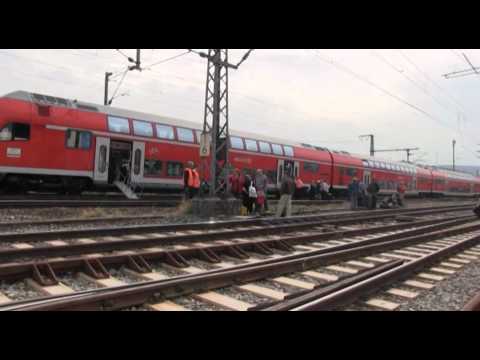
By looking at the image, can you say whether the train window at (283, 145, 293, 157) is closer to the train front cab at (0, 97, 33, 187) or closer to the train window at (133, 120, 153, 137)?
the train window at (133, 120, 153, 137)

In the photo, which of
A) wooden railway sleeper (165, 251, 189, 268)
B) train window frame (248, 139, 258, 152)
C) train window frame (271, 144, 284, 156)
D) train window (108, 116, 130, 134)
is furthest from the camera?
train window frame (271, 144, 284, 156)

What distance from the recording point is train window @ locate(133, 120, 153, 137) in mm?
16750

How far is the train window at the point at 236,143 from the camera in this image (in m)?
20.3

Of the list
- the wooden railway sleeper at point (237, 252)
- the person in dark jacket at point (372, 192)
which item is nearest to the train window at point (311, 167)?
the person in dark jacket at point (372, 192)

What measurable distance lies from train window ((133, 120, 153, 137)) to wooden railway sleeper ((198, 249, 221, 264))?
10.8 metres

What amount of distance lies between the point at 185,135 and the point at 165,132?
1177 mm

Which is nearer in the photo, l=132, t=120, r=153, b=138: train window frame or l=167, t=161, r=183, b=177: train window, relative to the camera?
l=132, t=120, r=153, b=138: train window frame

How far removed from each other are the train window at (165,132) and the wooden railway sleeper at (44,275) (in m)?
12.7

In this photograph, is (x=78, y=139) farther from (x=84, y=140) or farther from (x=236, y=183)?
(x=236, y=183)

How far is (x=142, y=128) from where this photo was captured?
17.0 metres

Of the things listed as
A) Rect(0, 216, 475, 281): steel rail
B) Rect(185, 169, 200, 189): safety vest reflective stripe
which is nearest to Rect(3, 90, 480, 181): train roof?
Rect(185, 169, 200, 189): safety vest reflective stripe

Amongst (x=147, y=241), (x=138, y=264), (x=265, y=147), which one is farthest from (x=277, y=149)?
(x=138, y=264)

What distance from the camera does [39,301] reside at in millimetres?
3953
